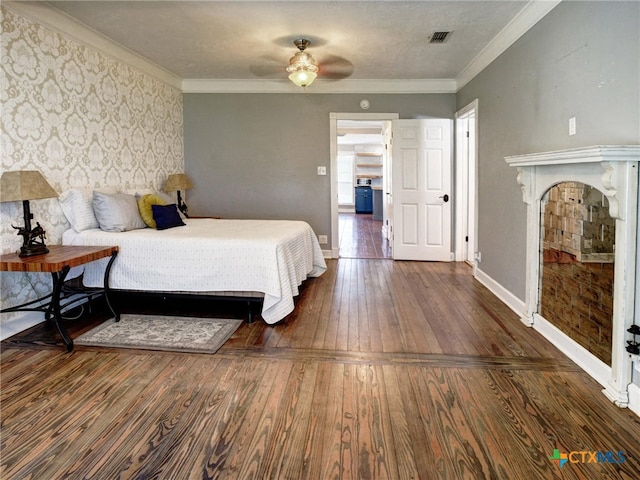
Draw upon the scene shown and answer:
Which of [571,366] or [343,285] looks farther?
[343,285]

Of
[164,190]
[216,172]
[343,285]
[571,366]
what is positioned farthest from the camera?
[216,172]

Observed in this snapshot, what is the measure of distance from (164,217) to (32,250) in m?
1.28

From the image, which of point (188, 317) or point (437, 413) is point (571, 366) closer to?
point (437, 413)

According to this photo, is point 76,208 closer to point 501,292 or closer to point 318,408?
point 318,408

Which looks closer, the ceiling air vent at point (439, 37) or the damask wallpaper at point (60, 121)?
the damask wallpaper at point (60, 121)

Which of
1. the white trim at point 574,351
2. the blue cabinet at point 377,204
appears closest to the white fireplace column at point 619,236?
the white trim at point 574,351

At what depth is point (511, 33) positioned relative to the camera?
3484mm

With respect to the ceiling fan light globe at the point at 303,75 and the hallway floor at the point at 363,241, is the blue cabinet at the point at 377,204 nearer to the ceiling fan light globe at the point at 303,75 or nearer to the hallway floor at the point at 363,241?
the hallway floor at the point at 363,241

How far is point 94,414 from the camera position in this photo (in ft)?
6.40

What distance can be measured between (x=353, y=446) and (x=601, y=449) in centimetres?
104

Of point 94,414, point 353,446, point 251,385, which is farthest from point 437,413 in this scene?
point 94,414

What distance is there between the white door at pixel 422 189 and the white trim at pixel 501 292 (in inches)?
43.4

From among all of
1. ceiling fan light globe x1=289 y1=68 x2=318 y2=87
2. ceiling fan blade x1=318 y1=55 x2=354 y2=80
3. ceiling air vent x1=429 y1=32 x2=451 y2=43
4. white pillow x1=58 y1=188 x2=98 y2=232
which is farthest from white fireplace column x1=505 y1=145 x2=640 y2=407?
white pillow x1=58 y1=188 x2=98 y2=232

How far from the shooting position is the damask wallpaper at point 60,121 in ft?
9.53
